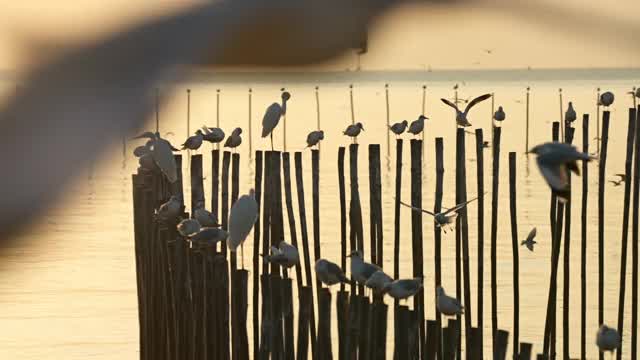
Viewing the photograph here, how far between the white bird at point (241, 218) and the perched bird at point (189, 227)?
71 mm

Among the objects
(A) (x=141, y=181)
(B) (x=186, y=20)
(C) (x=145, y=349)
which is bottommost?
(C) (x=145, y=349)

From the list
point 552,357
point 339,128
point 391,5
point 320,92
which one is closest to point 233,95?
point 320,92

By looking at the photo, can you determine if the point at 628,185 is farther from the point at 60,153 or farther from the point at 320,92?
the point at 320,92

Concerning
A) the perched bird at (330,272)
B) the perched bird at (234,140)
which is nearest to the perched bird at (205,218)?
the perched bird at (330,272)

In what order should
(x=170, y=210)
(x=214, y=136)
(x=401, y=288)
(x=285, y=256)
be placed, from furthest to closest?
(x=214, y=136)
(x=170, y=210)
(x=285, y=256)
(x=401, y=288)

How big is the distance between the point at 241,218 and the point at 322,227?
9.77 ft

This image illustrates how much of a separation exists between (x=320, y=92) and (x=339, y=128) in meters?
2.33

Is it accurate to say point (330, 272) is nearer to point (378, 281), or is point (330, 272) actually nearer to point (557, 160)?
point (378, 281)

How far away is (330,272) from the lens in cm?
236

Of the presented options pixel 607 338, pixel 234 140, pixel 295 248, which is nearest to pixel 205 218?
pixel 295 248

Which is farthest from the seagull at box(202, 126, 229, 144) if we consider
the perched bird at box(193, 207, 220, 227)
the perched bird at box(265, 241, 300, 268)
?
the perched bird at box(265, 241, 300, 268)

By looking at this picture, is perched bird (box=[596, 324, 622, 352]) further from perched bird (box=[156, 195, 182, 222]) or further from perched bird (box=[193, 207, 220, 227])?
perched bird (box=[156, 195, 182, 222])

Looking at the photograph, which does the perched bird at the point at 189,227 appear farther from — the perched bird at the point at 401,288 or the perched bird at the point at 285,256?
the perched bird at the point at 401,288

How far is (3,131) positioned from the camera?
990 centimetres
